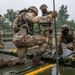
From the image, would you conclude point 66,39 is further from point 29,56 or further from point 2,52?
point 2,52

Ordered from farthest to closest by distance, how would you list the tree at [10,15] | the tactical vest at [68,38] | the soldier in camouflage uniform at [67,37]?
the tree at [10,15] < the tactical vest at [68,38] < the soldier in camouflage uniform at [67,37]

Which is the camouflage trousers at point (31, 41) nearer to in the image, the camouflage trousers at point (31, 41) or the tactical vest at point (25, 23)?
the camouflage trousers at point (31, 41)

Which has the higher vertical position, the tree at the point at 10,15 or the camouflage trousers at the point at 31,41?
the tree at the point at 10,15

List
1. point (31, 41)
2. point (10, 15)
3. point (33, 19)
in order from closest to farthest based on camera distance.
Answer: point (33, 19) < point (31, 41) < point (10, 15)

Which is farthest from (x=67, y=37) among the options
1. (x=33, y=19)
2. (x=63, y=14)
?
(x=63, y=14)

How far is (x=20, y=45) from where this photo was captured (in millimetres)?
6098

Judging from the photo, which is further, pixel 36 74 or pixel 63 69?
pixel 63 69

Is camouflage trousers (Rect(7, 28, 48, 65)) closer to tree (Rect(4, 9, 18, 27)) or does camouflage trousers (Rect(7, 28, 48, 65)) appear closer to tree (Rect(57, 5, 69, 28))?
tree (Rect(4, 9, 18, 27))

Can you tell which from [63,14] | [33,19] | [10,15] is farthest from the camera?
[63,14]

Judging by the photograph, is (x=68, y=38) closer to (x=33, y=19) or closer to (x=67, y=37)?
(x=67, y=37)

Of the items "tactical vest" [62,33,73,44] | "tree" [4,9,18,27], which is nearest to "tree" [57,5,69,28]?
"tree" [4,9,18,27]

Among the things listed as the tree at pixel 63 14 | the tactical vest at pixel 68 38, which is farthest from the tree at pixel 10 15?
the tactical vest at pixel 68 38

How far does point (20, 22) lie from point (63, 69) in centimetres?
176

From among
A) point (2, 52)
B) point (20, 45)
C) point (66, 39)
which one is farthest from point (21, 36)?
point (2, 52)
